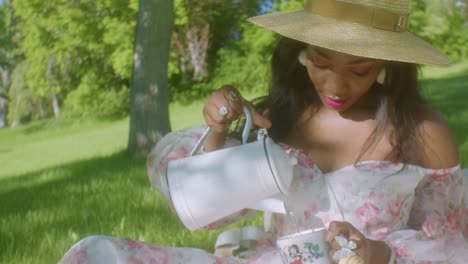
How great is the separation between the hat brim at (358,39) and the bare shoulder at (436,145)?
17 centimetres

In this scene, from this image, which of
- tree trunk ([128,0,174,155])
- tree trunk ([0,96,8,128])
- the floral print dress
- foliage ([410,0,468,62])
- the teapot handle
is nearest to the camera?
the teapot handle

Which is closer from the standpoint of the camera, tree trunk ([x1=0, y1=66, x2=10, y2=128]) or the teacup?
the teacup

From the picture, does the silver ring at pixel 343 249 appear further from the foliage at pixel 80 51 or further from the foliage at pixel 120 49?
the foliage at pixel 120 49

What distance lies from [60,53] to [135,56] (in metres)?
12.6

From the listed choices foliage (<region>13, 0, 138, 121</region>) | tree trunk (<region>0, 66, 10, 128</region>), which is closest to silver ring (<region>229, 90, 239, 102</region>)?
foliage (<region>13, 0, 138, 121</region>)

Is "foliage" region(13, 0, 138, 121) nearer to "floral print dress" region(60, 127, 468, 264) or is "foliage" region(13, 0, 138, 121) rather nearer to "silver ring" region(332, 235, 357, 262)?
"floral print dress" region(60, 127, 468, 264)

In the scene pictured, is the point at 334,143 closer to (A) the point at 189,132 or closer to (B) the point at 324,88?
(B) the point at 324,88

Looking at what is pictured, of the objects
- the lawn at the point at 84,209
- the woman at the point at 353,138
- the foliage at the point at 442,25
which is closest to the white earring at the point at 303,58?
the woman at the point at 353,138

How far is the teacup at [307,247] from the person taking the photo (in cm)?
127

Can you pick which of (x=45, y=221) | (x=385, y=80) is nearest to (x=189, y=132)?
(x=385, y=80)

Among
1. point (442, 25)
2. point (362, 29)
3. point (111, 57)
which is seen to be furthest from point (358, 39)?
point (442, 25)

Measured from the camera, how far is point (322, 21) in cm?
160

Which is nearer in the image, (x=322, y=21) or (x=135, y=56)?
(x=322, y=21)

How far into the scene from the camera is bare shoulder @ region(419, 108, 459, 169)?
1.69 meters
